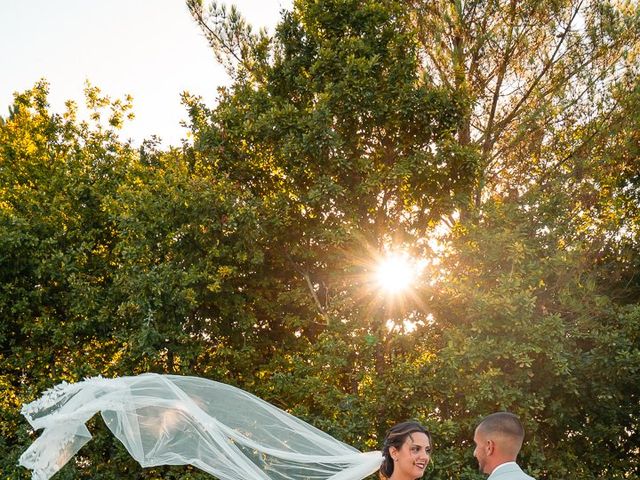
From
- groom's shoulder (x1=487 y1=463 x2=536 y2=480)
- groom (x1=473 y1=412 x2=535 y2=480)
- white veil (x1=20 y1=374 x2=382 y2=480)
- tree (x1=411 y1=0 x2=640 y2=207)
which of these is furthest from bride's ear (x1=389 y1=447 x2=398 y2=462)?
tree (x1=411 y1=0 x2=640 y2=207)

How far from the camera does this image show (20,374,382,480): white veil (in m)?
5.55

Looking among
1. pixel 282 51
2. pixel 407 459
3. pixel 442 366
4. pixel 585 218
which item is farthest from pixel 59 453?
pixel 585 218

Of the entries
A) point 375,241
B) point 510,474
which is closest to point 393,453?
point 510,474

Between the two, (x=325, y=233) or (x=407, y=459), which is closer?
(x=407, y=459)

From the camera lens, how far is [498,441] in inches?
160

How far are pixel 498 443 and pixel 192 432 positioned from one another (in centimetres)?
246

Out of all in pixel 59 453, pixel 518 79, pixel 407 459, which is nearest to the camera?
pixel 407 459

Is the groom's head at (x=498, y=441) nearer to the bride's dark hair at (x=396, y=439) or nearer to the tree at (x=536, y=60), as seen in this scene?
the bride's dark hair at (x=396, y=439)

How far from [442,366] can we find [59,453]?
5.23m

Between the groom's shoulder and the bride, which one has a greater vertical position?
the bride

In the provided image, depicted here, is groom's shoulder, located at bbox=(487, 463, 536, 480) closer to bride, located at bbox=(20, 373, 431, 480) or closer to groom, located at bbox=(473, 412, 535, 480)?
groom, located at bbox=(473, 412, 535, 480)

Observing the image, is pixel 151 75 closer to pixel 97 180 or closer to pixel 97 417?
pixel 97 180

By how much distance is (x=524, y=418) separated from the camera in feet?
32.4

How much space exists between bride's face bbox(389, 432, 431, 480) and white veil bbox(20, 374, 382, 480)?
1.36 ft
